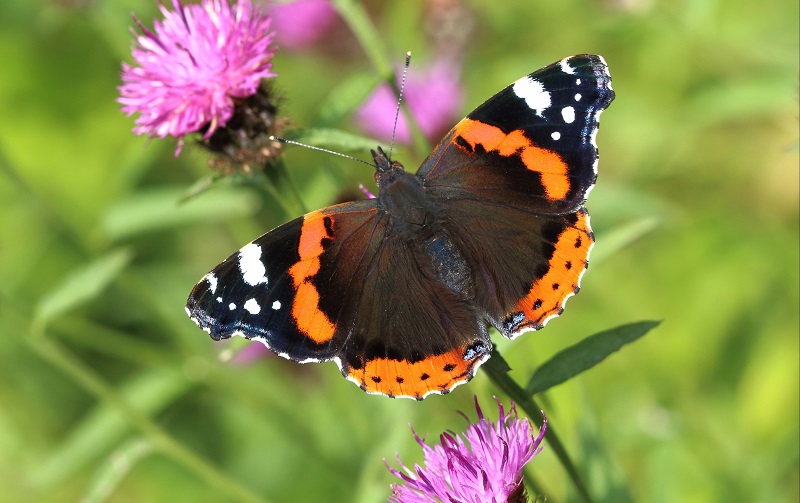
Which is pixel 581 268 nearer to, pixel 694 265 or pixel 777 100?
pixel 777 100

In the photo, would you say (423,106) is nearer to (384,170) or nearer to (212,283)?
(384,170)

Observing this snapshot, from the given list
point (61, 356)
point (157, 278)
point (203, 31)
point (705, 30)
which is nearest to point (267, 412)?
point (61, 356)

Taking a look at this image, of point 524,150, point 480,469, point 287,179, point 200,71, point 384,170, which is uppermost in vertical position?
point 200,71

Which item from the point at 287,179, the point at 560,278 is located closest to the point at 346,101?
the point at 287,179

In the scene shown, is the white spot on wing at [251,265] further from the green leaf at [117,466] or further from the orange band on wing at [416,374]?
the green leaf at [117,466]

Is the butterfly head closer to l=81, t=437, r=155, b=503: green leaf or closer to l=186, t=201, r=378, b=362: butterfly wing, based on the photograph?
l=186, t=201, r=378, b=362: butterfly wing

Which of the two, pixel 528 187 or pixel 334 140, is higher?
pixel 334 140
